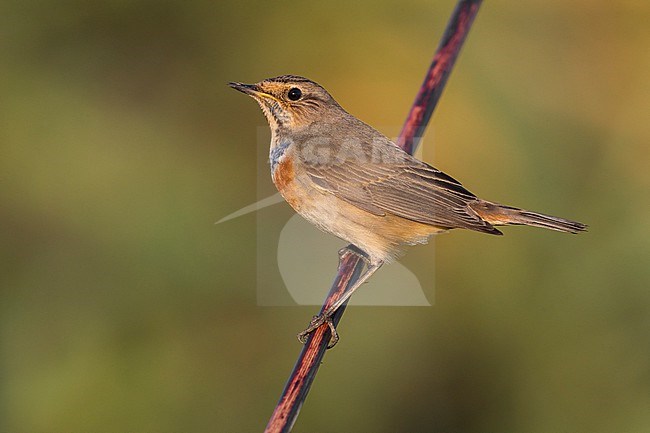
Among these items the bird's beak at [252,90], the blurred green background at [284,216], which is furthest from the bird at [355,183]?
the blurred green background at [284,216]

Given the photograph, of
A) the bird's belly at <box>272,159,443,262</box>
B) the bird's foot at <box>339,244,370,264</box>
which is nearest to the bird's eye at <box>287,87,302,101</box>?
the bird's belly at <box>272,159,443,262</box>

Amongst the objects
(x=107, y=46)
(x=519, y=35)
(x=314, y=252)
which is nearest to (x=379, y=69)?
(x=519, y=35)

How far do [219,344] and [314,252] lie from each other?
0.60 m

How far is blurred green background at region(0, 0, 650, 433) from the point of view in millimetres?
3477

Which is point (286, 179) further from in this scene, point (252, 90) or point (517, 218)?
point (517, 218)

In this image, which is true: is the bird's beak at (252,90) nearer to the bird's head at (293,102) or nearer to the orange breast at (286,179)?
the bird's head at (293,102)

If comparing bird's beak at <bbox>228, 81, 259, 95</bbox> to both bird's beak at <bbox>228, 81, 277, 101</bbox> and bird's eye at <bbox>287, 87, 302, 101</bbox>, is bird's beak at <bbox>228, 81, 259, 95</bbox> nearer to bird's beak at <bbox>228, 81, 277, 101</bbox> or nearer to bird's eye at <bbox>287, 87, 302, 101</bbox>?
bird's beak at <bbox>228, 81, 277, 101</bbox>

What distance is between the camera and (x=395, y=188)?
3.10 meters

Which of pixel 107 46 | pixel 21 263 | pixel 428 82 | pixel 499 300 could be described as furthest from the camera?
pixel 107 46

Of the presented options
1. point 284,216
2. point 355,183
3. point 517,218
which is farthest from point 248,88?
point 284,216

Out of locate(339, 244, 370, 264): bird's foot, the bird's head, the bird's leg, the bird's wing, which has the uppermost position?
the bird's head

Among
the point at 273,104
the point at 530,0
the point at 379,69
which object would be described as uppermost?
the point at 530,0

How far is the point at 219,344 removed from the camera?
373 cm

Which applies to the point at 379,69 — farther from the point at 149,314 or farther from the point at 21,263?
the point at 21,263
